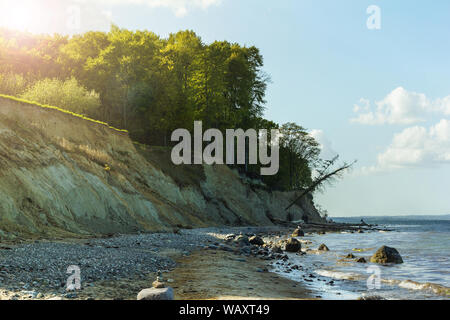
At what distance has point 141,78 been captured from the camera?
164ft

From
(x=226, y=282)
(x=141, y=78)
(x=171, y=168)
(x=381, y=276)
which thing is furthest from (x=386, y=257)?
(x=141, y=78)

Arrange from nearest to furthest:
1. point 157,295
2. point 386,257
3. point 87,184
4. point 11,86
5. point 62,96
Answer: point 157,295 → point 386,257 → point 87,184 → point 62,96 → point 11,86

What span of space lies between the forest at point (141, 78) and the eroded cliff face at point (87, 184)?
879 cm

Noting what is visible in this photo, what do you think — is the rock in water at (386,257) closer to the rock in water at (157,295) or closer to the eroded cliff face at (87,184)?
the rock in water at (157,295)

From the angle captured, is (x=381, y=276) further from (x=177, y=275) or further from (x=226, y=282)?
(x=177, y=275)

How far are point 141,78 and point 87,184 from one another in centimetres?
2808

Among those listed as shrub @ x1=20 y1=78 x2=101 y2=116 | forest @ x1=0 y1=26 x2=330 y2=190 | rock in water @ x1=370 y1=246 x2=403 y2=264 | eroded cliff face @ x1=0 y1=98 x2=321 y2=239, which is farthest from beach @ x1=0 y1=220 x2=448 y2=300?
forest @ x1=0 y1=26 x2=330 y2=190

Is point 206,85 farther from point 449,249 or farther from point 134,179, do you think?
point 449,249

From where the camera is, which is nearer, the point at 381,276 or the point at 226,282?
the point at 226,282

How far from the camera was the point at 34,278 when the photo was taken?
9.26 meters

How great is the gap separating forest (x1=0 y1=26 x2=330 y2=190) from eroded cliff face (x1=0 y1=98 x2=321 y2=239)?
879 centimetres

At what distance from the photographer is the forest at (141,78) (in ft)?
161

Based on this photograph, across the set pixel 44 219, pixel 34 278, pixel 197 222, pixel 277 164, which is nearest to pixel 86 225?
pixel 44 219

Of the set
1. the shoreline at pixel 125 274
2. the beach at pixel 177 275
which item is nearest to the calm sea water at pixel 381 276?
the beach at pixel 177 275
